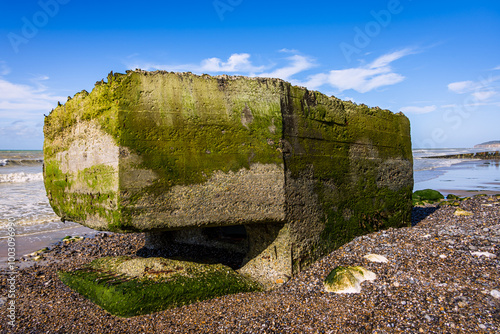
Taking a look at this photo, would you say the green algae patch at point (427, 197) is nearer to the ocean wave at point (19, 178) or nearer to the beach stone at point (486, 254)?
the beach stone at point (486, 254)

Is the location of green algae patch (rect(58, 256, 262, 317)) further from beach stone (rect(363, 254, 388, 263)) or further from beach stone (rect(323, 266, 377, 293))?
beach stone (rect(363, 254, 388, 263))

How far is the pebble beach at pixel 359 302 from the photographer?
3281mm

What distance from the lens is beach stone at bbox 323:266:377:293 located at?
3.85 meters

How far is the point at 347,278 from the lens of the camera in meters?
3.91

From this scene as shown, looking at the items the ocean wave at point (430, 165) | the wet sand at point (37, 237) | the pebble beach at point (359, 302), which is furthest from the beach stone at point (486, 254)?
the ocean wave at point (430, 165)

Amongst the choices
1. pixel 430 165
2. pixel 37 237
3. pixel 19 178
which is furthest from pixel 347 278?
pixel 430 165

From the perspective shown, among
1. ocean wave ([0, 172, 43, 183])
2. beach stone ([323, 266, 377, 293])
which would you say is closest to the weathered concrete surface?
beach stone ([323, 266, 377, 293])

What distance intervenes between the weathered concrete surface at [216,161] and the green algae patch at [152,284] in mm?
448

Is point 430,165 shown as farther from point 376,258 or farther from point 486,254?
point 376,258

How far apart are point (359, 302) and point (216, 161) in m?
2.08

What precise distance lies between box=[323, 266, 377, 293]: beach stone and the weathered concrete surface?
44 cm

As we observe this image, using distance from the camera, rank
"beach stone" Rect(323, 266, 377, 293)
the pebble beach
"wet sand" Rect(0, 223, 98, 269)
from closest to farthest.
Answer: the pebble beach, "beach stone" Rect(323, 266, 377, 293), "wet sand" Rect(0, 223, 98, 269)

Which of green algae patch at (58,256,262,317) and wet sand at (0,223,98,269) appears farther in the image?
wet sand at (0,223,98,269)

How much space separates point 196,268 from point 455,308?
2.70 metres
